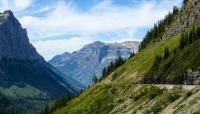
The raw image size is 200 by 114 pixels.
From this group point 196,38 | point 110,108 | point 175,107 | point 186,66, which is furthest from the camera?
point 196,38

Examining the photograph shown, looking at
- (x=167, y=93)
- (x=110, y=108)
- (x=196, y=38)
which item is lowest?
(x=110, y=108)

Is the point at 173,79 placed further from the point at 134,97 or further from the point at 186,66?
the point at 134,97

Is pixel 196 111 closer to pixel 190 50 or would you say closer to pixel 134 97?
pixel 134 97

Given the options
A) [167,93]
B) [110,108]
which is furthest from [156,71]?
[167,93]

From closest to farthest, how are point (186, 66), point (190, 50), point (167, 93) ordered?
1. point (167, 93)
2. point (186, 66)
3. point (190, 50)

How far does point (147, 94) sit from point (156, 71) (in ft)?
272

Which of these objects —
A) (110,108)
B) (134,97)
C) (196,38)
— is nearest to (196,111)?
(134,97)

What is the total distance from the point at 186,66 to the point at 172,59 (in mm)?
24743

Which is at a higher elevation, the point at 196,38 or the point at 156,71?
the point at 196,38

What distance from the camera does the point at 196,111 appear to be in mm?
71375

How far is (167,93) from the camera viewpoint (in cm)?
9531

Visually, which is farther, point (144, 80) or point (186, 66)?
point (144, 80)

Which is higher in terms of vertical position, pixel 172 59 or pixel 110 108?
pixel 172 59

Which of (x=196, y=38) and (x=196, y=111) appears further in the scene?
(x=196, y=38)
